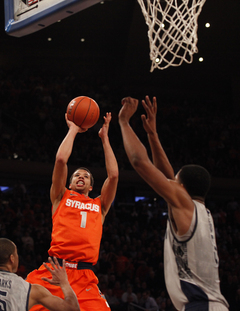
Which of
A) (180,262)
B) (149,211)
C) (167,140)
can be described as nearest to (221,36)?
(167,140)

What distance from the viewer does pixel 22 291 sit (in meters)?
2.32

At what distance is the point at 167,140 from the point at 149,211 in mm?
3286

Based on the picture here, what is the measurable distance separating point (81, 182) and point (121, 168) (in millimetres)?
8607

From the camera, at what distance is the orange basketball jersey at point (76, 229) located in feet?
11.0

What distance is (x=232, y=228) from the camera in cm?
1122

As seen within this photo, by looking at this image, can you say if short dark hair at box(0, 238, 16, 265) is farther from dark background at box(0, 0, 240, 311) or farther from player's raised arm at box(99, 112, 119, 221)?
dark background at box(0, 0, 240, 311)

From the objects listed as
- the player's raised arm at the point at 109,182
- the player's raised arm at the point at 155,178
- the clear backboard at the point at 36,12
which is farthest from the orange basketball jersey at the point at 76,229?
the clear backboard at the point at 36,12

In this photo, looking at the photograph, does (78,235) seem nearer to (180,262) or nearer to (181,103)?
(180,262)

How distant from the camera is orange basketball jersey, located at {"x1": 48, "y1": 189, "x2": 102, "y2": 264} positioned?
11.0 ft

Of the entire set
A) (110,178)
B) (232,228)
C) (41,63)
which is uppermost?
(41,63)

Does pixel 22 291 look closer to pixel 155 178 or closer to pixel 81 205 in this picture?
pixel 155 178

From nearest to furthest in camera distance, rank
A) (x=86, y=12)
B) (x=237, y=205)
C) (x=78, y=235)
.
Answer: (x=78, y=235) < (x=237, y=205) < (x=86, y=12)

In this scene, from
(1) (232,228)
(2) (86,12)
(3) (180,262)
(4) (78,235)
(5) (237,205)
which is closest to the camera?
(3) (180,262)

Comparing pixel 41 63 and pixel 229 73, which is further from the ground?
pixel 41 63
